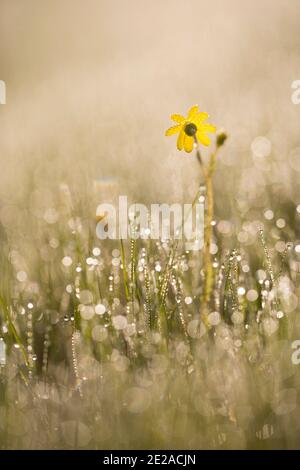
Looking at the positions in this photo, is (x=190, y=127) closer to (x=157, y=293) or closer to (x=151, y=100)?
(x=157, y=293)

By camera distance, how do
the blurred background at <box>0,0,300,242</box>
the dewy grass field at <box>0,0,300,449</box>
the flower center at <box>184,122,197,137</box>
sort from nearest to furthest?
the dewy grass field at <box>0,0,300,449</box>, the flower center at <box>184,122,197,137</box>, the blurred background at <box>0,0,300,242</box>

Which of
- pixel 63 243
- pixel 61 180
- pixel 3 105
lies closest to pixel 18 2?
pixel 3 105

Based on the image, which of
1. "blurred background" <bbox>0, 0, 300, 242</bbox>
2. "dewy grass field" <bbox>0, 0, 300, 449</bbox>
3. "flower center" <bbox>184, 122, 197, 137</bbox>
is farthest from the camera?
"blurred background" <bbox>0, 0, 300, 242</bbox>

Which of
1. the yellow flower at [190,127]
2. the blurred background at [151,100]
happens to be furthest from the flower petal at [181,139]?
the blurred background at [151,100]

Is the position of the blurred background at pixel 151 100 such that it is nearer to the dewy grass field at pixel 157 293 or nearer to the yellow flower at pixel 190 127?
the dewy grass field at pixel 157 293

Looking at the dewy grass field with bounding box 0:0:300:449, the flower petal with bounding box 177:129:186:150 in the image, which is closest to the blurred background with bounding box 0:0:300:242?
the dewy grass field with bounding box 0:0:300:449

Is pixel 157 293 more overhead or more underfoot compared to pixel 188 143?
more underfoot

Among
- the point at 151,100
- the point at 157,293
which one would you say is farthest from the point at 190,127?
the point at 151,100

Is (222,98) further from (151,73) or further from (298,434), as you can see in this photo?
(298,434)

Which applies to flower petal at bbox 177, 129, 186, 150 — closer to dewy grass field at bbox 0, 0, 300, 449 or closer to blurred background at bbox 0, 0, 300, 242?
dewy grass field at bbox 0, 0, 300, 449
